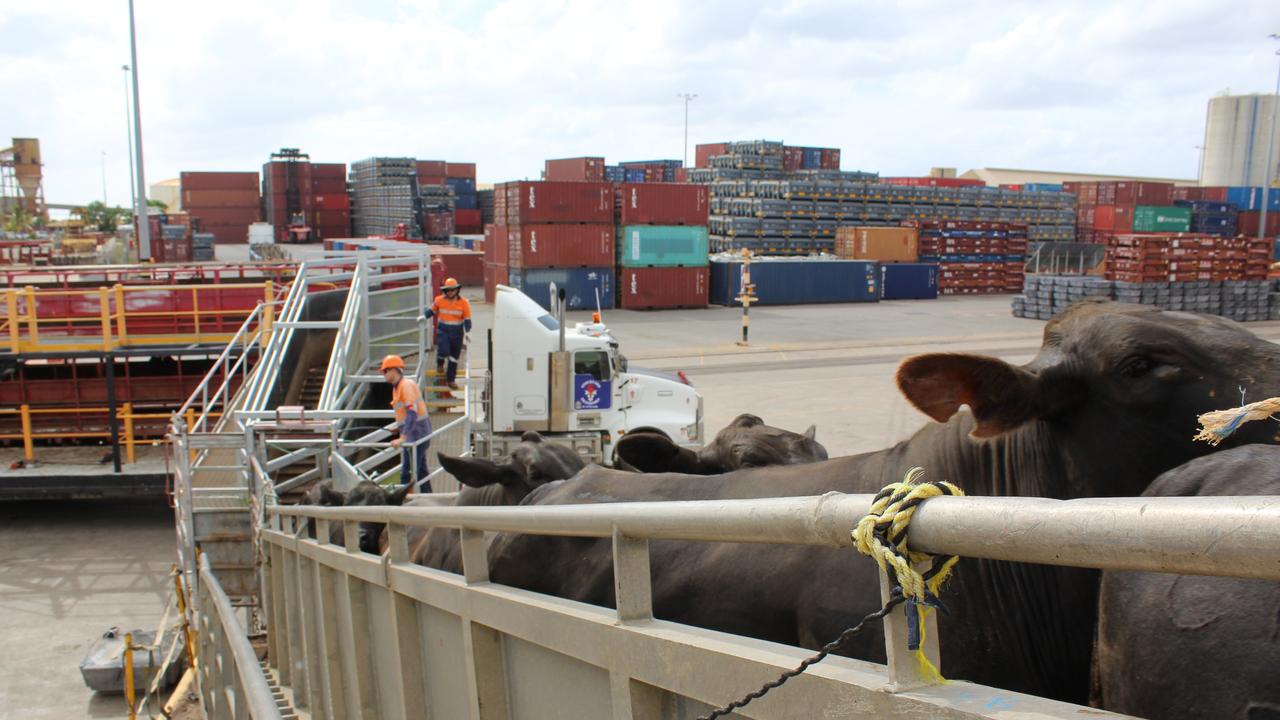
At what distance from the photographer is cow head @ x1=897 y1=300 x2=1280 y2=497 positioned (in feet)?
8.11

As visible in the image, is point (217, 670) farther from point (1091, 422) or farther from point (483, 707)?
point (1091, 422)

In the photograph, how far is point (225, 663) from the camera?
23.9 feet

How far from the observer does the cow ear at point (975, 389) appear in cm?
246

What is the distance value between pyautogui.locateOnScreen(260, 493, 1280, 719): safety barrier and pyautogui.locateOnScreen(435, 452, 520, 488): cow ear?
0.43 m

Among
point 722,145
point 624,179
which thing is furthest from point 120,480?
point 624,179

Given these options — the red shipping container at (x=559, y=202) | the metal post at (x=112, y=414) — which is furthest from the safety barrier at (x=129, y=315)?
the red shipping container at (x=559, y=202)

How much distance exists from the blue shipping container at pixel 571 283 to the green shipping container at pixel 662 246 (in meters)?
1.14

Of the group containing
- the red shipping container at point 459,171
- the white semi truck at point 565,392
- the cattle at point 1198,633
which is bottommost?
the white semi truck at point 565,392

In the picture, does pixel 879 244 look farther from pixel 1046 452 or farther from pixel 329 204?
pixel 1046 452

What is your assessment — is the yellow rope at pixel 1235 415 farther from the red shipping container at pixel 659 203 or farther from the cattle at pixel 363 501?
the red shipping container at pixel 659 203

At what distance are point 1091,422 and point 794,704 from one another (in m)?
1.34

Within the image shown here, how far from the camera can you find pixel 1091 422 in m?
2.61

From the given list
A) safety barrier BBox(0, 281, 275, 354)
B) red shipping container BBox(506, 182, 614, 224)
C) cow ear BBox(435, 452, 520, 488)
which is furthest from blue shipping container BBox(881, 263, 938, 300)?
cow ear BBox(435, 452, 520, 488)

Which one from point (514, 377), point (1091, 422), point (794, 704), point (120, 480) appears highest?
point (1091, 422)
